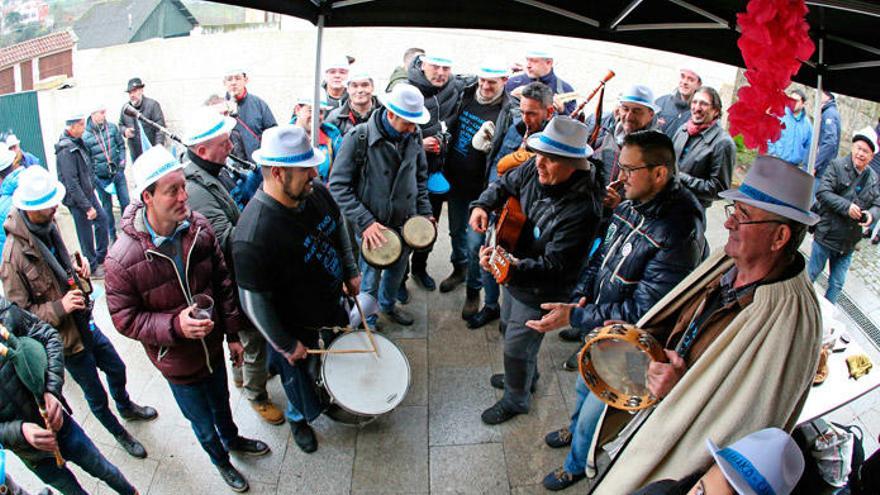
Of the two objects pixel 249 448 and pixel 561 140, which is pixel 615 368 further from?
pixel 249 448

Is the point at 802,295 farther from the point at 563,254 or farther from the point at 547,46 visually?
the point at 547,46

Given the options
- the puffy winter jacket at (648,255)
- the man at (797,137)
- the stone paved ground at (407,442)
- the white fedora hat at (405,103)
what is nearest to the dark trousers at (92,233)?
the stone paved ground at (407,442)

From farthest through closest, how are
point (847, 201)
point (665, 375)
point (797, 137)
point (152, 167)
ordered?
point (797, 137), point (847, 201), point (152, 167), point (665, 375)

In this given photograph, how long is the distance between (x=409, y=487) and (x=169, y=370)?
5.14 feet

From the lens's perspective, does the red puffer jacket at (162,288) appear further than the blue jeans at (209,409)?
No

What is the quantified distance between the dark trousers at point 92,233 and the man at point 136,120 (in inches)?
74.9

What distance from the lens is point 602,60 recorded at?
10180mm

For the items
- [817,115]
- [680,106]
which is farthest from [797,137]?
[817,115]

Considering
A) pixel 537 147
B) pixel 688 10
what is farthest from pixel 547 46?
pixel 537 147

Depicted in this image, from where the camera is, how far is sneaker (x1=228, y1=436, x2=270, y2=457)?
3.64m

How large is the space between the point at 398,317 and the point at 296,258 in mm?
1891

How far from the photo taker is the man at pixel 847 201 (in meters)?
5.22

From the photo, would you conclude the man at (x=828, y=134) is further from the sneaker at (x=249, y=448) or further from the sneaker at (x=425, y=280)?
the sneaker at (x=249, y=448)

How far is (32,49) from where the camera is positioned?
31.5 m
